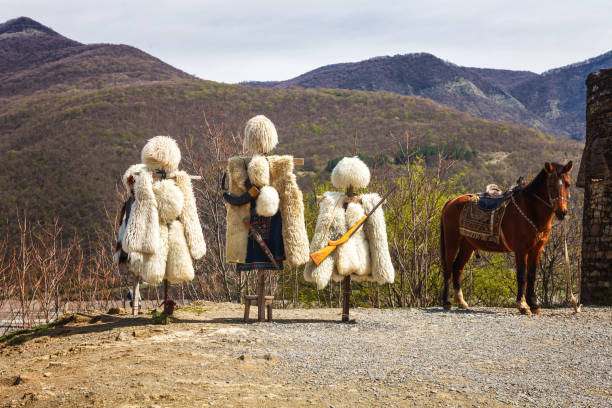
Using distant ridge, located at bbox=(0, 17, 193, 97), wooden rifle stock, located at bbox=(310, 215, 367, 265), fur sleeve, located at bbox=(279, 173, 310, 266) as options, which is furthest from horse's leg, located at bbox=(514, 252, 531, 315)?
distant ridge, located at bbox=(0, 17, 193, 97)

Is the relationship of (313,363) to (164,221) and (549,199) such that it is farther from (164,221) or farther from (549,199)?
(549,199)

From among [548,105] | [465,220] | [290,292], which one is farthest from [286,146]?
[548,105]

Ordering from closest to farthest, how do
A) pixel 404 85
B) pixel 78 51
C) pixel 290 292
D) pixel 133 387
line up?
pixel 133 387, pixel 290 292, pixel 78 51, pixel 404 85

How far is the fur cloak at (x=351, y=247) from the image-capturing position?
25.0 ft

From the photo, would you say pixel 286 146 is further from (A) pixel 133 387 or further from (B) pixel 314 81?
(B) pixel 314 81

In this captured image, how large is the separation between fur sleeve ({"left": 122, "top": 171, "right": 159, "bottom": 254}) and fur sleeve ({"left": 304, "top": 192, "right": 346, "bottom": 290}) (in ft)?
6.71

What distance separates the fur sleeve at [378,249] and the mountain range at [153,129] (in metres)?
21.7

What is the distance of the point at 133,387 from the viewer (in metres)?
4.67

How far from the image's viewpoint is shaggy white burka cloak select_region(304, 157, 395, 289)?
7.64 m

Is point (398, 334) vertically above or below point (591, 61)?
below

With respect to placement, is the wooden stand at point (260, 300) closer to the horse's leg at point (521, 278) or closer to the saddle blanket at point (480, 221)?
the saddle blanket at point (480, 221)

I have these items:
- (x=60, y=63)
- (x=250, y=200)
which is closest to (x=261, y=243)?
(x=250, y=200)

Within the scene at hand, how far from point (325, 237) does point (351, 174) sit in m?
0.95

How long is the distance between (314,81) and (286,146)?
91021 millimetres
